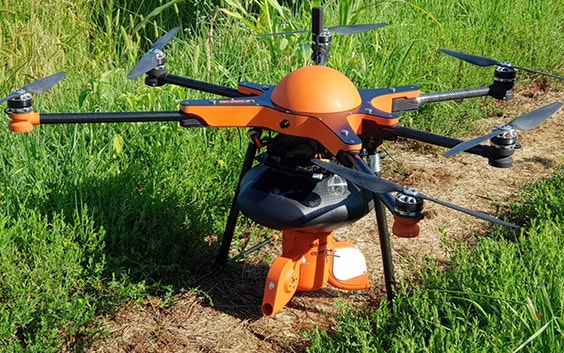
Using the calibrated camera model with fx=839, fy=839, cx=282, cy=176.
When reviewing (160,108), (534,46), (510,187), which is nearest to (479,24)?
(534,46)

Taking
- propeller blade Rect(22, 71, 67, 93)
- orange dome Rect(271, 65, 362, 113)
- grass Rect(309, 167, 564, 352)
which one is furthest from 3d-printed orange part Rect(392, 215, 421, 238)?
propeller blade Rect(22, 71, 67, 93)

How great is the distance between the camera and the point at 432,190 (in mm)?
4230

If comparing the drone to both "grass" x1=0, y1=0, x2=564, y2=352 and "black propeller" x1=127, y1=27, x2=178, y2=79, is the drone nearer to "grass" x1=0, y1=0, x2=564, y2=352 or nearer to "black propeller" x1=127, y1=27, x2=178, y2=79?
"black propeller" x1=127, y1=27, x2=178, y2=79

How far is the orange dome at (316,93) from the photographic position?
106 inches

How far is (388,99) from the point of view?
290cm

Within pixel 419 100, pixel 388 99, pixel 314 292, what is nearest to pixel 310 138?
pixel 388 99

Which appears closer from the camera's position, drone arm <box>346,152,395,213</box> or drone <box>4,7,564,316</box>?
drone arm <box>346,152,395,213</box>

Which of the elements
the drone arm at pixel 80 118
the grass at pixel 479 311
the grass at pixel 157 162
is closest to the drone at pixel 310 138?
the drone arm at pixel 80 118

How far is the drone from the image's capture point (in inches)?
102

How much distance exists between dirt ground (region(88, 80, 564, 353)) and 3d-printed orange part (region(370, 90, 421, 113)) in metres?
0.65

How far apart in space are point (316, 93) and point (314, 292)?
39.1 inches

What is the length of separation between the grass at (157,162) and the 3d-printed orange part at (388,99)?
0.64m

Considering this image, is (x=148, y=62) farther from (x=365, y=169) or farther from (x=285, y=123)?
(x=365, y=169)

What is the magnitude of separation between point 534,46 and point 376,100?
306 cm
